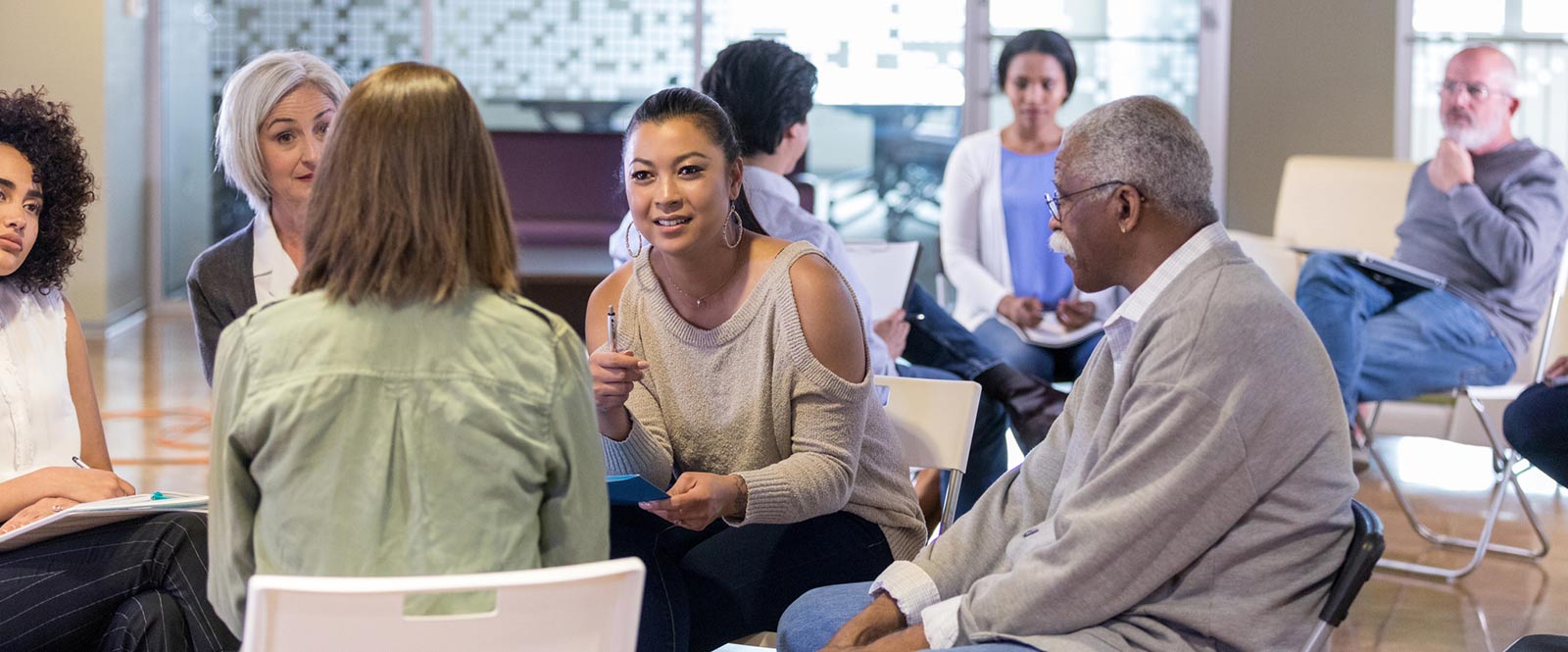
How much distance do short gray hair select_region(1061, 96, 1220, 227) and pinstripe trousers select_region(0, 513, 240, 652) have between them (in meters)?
1.40

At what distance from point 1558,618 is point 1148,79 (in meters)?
5.52

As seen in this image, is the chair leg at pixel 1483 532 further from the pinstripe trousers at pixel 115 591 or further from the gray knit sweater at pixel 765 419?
the pinstripe trousers at pixel 115 591

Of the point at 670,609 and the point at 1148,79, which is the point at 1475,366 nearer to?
the point at 670,609

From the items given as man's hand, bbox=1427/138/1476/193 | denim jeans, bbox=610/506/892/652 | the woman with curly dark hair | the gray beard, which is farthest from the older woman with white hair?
the gray beard

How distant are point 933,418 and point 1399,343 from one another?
2.31 metres

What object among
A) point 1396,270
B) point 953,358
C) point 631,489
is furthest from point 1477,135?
point 631,489

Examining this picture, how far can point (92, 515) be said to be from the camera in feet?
7.06

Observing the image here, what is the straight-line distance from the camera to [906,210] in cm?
896

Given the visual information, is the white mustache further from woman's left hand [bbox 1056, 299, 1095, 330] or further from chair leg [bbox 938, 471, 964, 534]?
woman's left hand [bbox 1056, 299, 1095, 330]

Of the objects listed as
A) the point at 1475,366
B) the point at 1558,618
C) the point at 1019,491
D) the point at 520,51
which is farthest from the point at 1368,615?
the point at 520,51

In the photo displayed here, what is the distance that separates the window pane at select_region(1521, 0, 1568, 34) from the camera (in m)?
8.20

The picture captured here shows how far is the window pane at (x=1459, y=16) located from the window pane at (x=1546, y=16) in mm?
129

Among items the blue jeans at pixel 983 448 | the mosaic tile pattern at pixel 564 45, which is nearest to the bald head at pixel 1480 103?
the blue jeans at pixel 983 448

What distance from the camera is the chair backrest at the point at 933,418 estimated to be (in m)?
2.79
